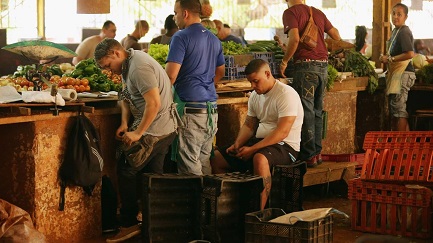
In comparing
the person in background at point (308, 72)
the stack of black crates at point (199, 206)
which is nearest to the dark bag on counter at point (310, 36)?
the person in background at point (308, 72)

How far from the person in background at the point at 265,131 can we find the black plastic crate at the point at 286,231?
98cm

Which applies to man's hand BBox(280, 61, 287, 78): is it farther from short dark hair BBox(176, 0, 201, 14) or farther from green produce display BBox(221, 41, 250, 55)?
short dark hair BBox(176, 0, 201, 14)

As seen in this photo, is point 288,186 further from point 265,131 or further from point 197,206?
point 197,206

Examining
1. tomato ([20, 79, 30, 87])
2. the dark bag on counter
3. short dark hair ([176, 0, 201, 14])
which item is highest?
short dark hair ([176, 0, 201, 14])

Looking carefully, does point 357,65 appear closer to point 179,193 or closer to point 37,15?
point 179,193

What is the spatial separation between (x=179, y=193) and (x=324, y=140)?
3326 mm

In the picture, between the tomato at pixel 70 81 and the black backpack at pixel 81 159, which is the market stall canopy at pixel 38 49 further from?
the black backpack at pixel 81 159

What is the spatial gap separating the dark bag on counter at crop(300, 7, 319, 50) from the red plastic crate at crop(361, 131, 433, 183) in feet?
4.52

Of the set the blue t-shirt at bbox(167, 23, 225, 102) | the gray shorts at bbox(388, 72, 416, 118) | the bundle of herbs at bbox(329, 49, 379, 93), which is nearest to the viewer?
the blue t-shirt at bbox(167, 23, 225, 102)

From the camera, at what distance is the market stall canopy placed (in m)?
7.57

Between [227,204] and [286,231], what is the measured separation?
2.57ft

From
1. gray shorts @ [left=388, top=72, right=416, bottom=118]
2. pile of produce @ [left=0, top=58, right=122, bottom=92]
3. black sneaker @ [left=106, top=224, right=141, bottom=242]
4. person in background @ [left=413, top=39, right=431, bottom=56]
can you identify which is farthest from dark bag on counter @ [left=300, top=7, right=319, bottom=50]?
person in background @ [left=413, top=39, right=431, bottom=56]

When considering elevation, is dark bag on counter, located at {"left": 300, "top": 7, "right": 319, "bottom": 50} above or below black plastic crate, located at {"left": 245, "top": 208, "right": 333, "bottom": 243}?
above

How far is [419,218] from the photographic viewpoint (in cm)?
769
